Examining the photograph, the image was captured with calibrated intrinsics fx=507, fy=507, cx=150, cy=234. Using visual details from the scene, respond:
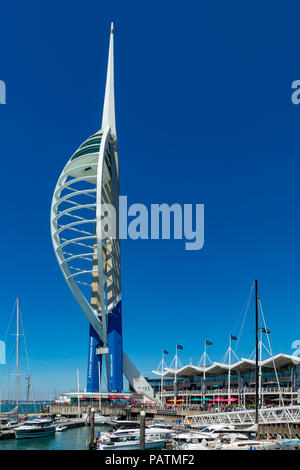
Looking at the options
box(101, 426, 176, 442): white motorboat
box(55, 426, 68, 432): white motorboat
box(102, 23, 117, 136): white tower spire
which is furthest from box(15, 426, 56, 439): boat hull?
box(102, 23, 117, 136): white tower spire

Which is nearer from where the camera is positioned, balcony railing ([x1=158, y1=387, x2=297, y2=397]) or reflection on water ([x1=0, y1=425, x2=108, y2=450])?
reflection on water ([x1=0, y1=425, x2=108, y2=450])

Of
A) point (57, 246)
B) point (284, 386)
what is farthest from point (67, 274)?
point (284, 386)

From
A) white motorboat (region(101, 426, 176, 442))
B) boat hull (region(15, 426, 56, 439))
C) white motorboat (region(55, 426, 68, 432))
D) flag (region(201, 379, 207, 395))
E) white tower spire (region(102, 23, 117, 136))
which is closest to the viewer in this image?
white motorboat (region(101, 426, 176, 442))

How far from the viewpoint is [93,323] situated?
69125mm

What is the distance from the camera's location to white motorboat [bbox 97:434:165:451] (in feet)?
105

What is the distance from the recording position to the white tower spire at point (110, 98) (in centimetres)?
7850

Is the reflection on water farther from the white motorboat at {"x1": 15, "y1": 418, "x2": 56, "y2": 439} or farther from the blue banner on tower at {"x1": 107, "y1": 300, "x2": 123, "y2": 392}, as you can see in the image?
the blue banner on tower at {"x1": 107, "y1": 300, "x2": 123, "y2": 392}

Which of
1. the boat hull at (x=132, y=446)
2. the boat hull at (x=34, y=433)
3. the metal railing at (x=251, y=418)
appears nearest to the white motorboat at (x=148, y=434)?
the boat hull at (x=132, y=446)

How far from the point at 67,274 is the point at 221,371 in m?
32.2

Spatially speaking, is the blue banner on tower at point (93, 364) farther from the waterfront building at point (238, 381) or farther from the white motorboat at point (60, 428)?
the white motorboat at point (60, 428)

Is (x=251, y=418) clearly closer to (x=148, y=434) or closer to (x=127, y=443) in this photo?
A: (x=148, y=434)

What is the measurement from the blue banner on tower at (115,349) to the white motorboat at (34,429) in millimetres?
21599

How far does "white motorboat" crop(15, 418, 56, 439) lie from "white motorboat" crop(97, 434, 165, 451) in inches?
526
